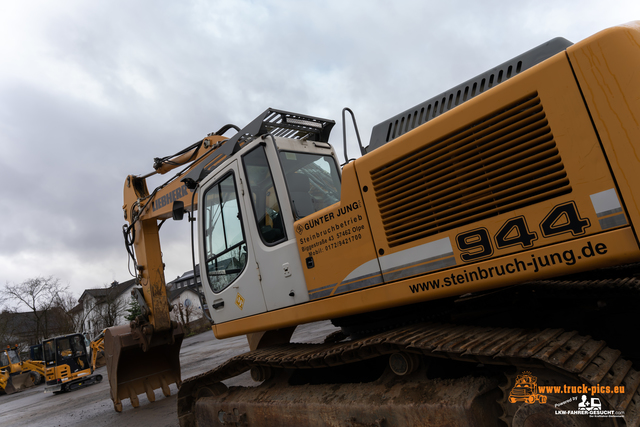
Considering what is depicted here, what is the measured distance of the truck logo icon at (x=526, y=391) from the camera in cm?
200

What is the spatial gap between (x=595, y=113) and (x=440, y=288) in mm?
1259

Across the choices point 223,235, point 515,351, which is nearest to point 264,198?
point 223,235

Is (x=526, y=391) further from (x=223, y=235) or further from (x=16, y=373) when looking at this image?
(x=16, y=373)

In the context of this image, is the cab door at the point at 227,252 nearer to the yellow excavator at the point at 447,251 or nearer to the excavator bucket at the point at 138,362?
the yellow excavator at the point at 447,251

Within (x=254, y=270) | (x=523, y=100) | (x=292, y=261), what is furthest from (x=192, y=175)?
(x=523, y=100)

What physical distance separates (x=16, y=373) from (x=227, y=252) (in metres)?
26.2

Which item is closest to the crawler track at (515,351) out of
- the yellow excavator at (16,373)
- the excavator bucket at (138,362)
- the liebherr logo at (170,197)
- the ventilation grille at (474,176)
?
the ventilation grille at (474,176)

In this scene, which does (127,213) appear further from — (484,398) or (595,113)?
(595,113)

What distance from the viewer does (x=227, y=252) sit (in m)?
4.08

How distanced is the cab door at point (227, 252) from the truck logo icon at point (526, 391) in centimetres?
220

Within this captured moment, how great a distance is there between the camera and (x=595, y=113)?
6.24 ft

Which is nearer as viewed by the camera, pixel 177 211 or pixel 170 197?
pixel 177 211

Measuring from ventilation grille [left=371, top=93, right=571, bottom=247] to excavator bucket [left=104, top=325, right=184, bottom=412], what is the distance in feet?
19.8

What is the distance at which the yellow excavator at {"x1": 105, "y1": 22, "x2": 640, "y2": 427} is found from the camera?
190cm
